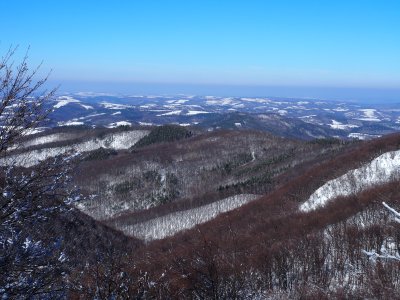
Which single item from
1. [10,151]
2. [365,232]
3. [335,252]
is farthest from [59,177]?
[365,232]

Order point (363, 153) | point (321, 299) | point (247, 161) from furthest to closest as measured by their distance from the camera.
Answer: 1. point (247, 161)
2. point (363, 153)
3. point (321, 299)

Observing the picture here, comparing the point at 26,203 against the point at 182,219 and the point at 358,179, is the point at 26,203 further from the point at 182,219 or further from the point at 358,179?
the point at 182,219

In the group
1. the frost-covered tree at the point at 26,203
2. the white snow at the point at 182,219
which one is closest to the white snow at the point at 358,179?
the white snow at the point at 182,219

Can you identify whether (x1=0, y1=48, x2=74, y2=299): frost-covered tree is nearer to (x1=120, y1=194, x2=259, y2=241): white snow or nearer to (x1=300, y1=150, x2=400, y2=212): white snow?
(x1=300, y1=150, x2=400, y2=212): white snow

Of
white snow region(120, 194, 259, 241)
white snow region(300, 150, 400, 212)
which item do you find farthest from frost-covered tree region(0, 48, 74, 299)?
white snow region(120, 194, 259, 241)

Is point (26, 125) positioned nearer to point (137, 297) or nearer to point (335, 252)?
point (137, 297)
